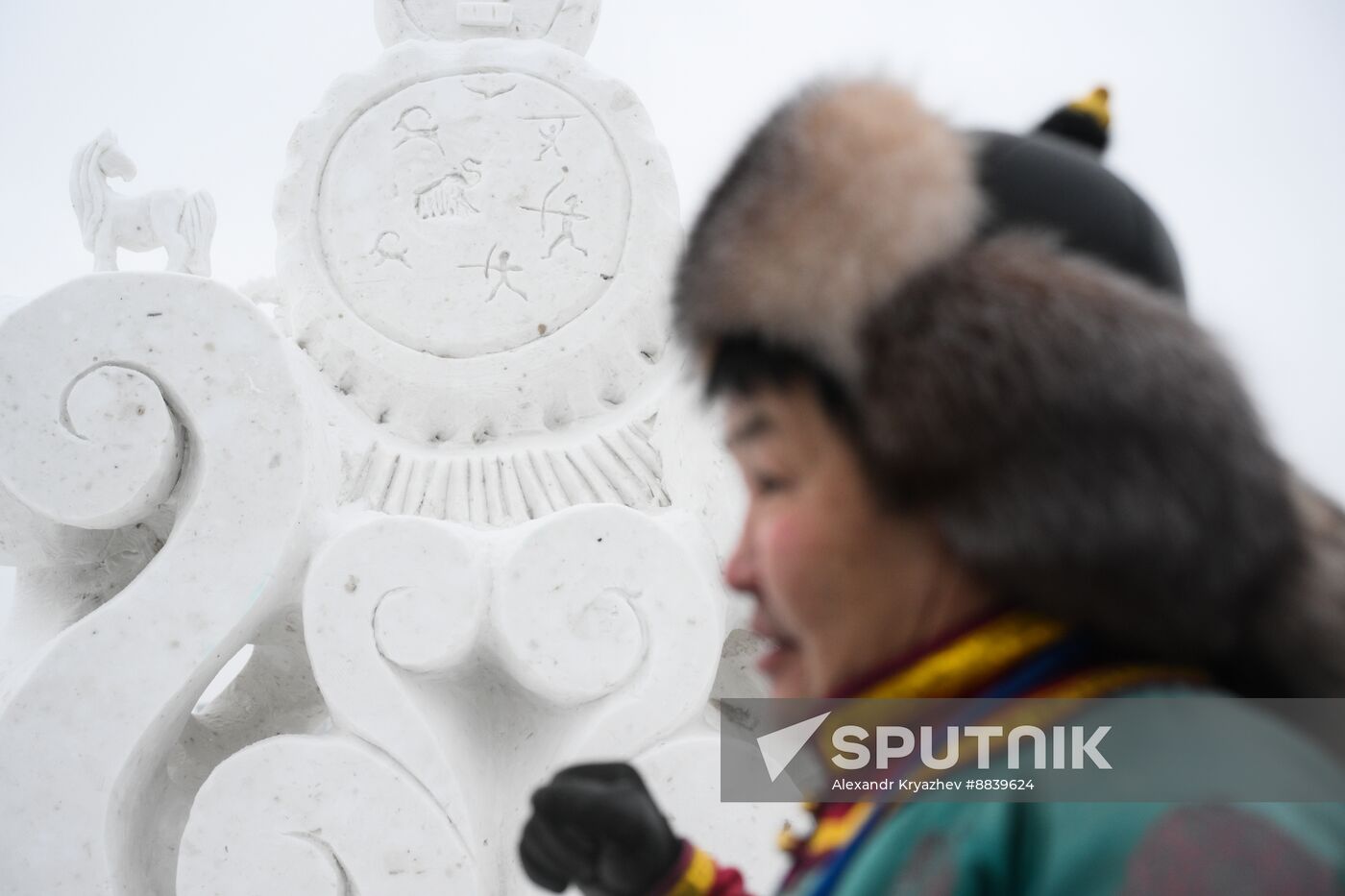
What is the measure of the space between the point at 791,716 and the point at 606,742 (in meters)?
0.81

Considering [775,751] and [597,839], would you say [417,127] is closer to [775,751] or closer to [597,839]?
[775,751]

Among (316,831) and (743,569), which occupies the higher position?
(743,569)

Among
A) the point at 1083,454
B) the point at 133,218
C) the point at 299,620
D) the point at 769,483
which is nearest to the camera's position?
the point at 1083,454

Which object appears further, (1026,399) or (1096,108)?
(1096,108)

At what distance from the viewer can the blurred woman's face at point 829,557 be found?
0.57m

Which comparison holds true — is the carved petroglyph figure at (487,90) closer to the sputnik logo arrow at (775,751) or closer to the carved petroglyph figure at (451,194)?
the carved petroglyph figure at (451,194)

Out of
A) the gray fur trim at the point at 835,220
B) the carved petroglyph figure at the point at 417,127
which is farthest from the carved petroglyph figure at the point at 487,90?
the gray fur trim at the point at 835,220

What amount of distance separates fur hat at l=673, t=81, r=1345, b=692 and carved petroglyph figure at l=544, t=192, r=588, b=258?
1.48 meters

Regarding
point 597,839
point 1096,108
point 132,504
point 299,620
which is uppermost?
point 1096,108

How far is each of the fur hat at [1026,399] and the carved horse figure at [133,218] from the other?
1782 mm

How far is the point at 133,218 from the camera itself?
6.98 ft

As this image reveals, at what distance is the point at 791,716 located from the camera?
0.80 metres

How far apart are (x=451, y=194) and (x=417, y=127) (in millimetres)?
139

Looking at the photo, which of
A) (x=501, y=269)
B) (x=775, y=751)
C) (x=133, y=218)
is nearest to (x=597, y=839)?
(x=775, y=751)
